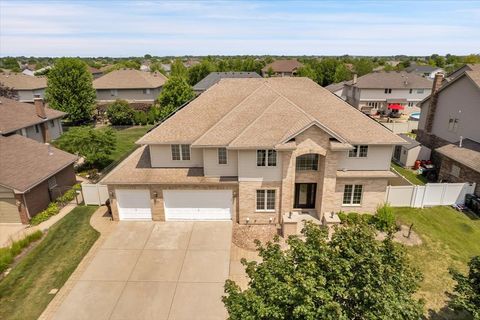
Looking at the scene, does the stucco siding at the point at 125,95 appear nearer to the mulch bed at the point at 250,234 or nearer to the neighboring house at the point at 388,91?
the neighboring house at the point at 388,91

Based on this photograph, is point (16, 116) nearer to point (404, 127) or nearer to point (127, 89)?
point (127, 89)

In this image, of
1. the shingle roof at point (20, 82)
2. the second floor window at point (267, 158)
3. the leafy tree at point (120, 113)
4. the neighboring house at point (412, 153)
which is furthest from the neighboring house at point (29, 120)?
the neighboring house at point (412, 153)

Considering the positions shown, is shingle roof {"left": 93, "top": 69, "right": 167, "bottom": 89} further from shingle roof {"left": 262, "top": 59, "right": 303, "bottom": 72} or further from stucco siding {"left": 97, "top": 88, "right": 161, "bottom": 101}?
shingle roof {"left": 262, "top": 59, "right": 303, "bottom": 72}

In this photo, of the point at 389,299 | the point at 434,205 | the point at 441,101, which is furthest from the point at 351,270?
the point at 441,101

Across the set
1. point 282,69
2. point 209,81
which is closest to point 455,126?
point 209,81

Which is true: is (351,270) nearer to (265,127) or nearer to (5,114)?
(265,127)

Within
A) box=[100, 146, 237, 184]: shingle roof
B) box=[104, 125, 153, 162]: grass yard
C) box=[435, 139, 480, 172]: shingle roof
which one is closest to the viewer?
box=[100, 146, 237, 184]: shingle roof

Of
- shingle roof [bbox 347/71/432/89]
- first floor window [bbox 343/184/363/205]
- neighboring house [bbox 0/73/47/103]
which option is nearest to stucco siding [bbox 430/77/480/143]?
first floor window [bbox 343/184/363/205]
